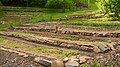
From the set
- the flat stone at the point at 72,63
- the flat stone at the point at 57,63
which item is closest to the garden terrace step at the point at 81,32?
the flat stone at the point at 72,63

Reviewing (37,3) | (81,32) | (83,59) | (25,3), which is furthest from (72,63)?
(25,3)

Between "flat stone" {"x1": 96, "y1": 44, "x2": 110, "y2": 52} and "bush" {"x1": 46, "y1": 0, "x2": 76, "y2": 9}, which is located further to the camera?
"bush" {"x1": 46, "y1": 0, "x2": 76, "y2": 9}

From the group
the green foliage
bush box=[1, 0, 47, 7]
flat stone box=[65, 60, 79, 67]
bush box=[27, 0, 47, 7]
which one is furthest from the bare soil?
bush box=[1, 0, 47, 7]

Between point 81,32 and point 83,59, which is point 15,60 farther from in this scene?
point 81,32

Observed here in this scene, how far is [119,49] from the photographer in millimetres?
16125

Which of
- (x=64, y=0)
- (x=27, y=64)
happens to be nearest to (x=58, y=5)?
(x=64, y=0)

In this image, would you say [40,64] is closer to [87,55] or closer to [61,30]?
[87,55]

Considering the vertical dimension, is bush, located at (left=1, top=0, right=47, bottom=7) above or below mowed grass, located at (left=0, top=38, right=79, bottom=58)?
below

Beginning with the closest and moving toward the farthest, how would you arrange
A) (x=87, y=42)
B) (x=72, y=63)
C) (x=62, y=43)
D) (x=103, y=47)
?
(x=72, y=63) → (x=103, y=47) → (x=87, y=42) → (x=62, y=43)

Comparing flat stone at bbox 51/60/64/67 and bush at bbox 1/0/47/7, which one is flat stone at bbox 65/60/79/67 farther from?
bush at bbox 1/0/47/7

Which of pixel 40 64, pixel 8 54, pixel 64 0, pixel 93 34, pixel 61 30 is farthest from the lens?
pixel 64 0

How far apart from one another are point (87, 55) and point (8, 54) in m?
5.39

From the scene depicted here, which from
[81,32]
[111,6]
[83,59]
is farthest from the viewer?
[111,6]

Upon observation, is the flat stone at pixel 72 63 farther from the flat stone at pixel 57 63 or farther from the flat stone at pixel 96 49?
the flat stone at pixel 96 49
